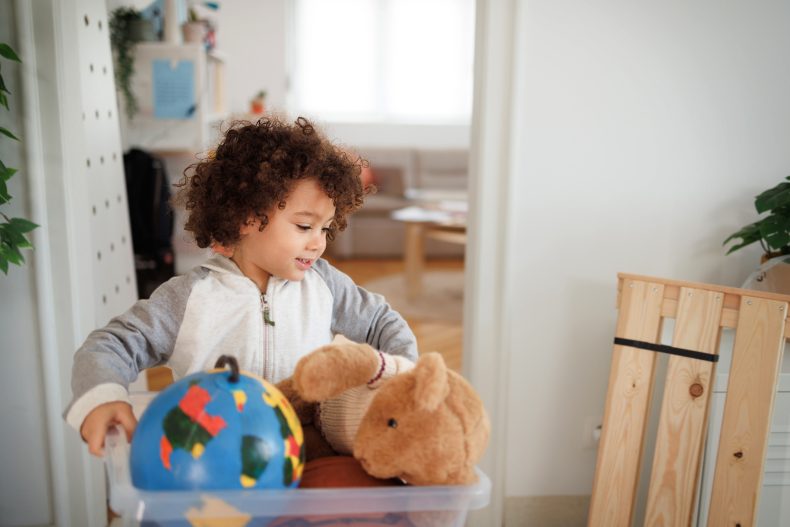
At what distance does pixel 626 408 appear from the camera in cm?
154

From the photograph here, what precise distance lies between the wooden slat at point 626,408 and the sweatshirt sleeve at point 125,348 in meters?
0.89

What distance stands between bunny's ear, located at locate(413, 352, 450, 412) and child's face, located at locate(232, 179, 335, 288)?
1.06 feet

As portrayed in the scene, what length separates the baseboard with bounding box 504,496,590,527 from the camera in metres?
1.83

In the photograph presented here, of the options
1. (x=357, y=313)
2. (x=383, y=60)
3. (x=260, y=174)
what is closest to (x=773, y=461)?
(x=357, y=313)

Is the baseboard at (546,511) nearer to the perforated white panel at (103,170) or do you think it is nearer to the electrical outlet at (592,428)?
the electrical outlet at (592,428)

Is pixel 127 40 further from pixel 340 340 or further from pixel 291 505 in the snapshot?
pixel 291 505

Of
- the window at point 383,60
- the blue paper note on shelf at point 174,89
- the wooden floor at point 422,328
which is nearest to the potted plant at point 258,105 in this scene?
the window at point 383,60

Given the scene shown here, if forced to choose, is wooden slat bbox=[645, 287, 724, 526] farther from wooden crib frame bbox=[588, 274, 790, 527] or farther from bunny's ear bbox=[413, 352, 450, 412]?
bunny's ear bbox=[413, 352, 450, 412]

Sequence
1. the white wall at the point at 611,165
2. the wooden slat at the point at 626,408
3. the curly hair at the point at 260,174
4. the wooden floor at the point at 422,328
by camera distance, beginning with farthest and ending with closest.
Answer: the wooden floor at the point at 422,328 < the white wall at the point at 611,165 < the wooden slat at the point at 626,408 < the curly hair at the point at 260,174

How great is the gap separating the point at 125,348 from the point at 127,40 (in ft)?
10.1

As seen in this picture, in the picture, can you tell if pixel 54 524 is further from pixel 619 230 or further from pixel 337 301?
pixel 619 230

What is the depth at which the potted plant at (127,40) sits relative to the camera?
3488 millimetres

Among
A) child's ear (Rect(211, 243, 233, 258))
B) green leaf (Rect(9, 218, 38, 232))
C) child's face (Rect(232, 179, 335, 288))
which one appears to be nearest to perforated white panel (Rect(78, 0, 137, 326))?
green leaf (Rect(9, 218, 38, 232))

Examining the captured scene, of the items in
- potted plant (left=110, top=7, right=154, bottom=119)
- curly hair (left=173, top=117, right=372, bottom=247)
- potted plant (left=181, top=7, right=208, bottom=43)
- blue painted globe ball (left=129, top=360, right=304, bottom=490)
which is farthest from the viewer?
potted plant (left=181, top=7, right=208, bottom=43)
